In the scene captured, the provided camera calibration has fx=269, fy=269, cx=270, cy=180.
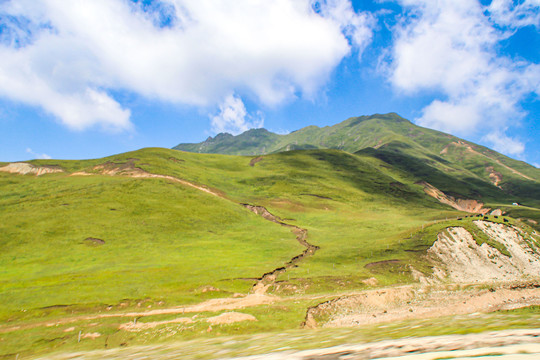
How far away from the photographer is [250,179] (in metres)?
144

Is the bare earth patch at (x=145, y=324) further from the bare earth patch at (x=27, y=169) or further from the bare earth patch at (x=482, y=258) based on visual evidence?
the bare earth patch at (x=27, y=169)

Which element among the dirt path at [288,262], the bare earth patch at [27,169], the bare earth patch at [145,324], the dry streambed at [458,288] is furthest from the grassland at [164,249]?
the bare earth patch at [27,169]

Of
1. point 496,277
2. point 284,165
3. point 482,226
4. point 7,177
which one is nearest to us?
point 496,277

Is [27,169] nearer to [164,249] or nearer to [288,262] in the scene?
[164,249]

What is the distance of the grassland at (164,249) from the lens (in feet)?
102

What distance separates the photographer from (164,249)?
198ft

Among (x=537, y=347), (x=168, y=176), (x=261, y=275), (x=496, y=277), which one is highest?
(x=168, y=176)

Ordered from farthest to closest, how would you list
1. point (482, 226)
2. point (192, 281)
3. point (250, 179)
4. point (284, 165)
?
point (284, 165) → point (250, 179) → point (482, 226) → point (192, 281)

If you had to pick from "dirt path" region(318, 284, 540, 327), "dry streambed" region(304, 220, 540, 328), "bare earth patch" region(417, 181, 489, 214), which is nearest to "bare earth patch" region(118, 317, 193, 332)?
"dry streambed" region(304, 220, 540, 328)

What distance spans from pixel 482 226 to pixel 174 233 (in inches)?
2874

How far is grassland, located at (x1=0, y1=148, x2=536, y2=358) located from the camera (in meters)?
31.0

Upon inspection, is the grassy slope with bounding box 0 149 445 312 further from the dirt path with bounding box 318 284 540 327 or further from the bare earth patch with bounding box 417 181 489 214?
the bare earth patch with bounding box 417 181 489 214

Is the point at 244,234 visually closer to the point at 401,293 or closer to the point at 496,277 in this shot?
the point at 401,293

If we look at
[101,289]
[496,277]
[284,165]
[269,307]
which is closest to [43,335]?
[101,289]
